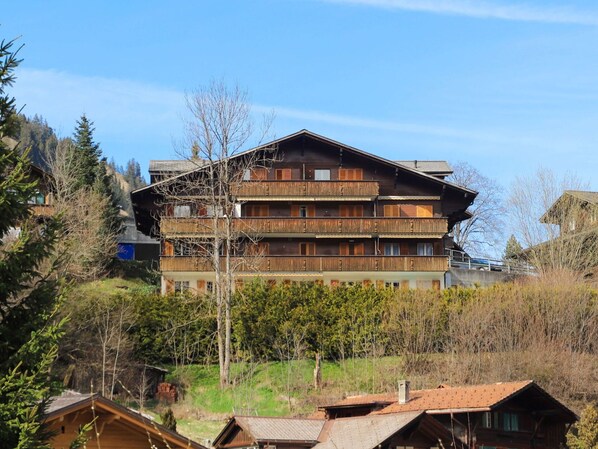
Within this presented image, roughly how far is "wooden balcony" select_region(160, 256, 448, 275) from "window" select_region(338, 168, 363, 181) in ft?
15.8

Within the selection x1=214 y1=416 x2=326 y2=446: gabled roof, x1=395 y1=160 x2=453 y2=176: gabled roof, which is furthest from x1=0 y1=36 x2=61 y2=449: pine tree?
x1=395 y1=160 x2=453 y2=176: gabled roof

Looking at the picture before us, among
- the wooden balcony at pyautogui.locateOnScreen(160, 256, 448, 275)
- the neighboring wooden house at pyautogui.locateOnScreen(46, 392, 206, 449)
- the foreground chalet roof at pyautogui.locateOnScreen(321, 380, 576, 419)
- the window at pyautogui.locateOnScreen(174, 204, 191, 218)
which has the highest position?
the window at pyautogui.locateOnScreen(174, 204, 191, 218)

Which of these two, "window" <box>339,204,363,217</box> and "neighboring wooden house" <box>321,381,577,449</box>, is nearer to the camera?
"neighboring wooden house" <box>321,381,577,449</box>

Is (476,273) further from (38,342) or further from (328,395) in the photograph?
(38,342)

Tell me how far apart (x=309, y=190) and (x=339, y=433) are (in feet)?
91.5

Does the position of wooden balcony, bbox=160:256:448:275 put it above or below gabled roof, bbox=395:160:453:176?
below

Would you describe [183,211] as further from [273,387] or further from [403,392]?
[403,392]

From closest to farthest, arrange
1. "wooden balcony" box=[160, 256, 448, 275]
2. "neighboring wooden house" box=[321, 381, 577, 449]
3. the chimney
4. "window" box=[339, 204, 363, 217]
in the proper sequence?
"neighboring wooden house" box=[321, 381, 577, 449]
the chimney
"wooden balcony" box=[160, 256, 448, 275]
"window" box=[339, 204, 363, 217]

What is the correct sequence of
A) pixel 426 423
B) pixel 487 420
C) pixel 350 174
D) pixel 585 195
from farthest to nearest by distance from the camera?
pixel 585 195 < pixel 350 174 < pixel 487 420 < pixel 426 423

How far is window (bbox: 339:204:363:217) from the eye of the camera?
62875 mm

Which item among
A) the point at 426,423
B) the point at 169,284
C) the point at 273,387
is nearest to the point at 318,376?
the point at 273,387

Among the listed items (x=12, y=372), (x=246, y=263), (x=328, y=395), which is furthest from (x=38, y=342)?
(x=246, y=263)

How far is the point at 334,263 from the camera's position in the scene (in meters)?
60.9

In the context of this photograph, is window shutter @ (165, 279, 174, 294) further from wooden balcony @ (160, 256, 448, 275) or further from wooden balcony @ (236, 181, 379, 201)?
wooden balcony @ (236, 181, 379, 201)
